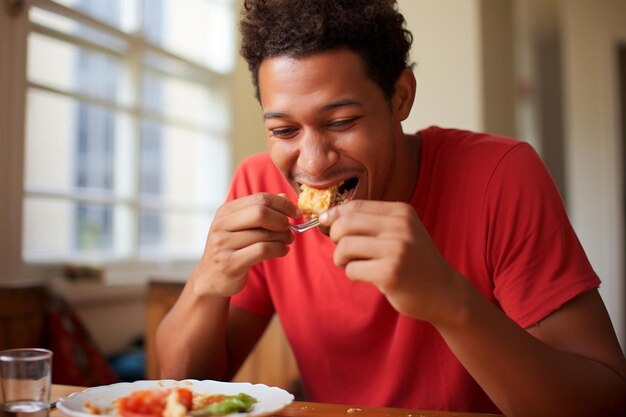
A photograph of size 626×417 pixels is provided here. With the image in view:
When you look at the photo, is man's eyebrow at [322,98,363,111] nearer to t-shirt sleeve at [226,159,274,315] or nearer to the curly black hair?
the curly black hair

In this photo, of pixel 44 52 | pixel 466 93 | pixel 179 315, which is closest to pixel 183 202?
pixel 44 52

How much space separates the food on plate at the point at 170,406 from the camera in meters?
0.98

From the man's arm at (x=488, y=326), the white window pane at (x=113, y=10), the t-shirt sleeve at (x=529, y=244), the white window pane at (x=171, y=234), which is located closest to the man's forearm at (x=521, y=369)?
the man's arm at (x=488, y=326)

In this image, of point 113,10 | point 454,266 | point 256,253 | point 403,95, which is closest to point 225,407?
point 256,253

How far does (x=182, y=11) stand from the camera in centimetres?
413

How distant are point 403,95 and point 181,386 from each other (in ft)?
2.64

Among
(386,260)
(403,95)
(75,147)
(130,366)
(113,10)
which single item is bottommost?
(130,366)

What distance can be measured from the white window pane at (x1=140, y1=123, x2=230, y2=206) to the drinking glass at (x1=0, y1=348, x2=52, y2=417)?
284 cm

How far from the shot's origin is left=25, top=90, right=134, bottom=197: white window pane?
3.01m

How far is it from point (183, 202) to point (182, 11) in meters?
1.22

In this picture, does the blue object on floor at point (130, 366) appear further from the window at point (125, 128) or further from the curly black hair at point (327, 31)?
the curly black hair at point (327, 31)

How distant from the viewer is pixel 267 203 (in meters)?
1.20

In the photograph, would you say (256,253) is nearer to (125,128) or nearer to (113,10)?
(125,128)

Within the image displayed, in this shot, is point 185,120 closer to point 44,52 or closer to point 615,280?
point 44,52
